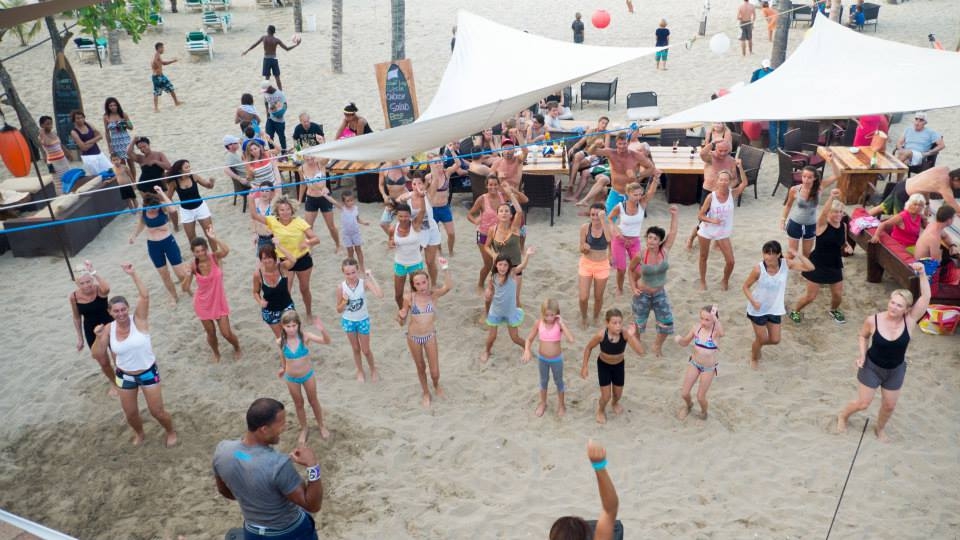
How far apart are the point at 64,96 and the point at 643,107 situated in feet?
34.7

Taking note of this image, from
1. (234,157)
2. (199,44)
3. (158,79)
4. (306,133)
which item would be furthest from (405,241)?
(199,44)

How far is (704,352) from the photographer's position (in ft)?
19.8

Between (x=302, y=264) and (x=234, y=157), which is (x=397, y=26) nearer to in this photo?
(x=234, y=157)

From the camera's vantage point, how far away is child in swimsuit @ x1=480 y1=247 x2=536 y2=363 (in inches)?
263

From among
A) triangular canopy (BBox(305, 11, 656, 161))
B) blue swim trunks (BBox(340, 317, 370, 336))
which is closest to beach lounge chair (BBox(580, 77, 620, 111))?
triangular canopy (BBox(305, 11, 656, 161))

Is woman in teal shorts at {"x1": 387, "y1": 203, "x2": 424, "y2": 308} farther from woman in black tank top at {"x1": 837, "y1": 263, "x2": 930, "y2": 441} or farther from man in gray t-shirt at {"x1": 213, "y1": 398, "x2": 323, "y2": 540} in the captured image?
woman in black tank top at {"x1": 837, "y1": 263, "x2": 930, "y2": 441}

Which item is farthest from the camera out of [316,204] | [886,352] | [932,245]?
[316,204]

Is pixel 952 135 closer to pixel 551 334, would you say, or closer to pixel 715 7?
pixel 551 334

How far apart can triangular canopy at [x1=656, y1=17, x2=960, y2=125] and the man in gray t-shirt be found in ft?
14.8

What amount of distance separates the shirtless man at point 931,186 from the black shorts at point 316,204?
21.1 ft

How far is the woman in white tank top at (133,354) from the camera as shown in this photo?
5738 millimetres

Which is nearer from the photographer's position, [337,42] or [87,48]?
[337,42]

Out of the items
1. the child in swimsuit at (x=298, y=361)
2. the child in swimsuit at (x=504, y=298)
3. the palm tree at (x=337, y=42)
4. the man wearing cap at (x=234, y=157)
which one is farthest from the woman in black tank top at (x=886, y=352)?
the palm tree at (x=337, y=42)

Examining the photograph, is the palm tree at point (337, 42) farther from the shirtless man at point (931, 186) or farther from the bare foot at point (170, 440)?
the bare foot at point (170, 440)
